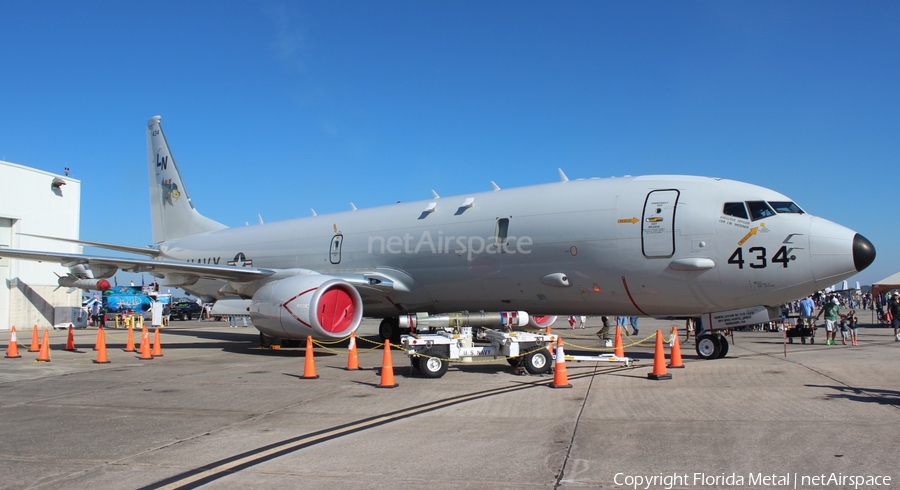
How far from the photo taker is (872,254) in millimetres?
11266

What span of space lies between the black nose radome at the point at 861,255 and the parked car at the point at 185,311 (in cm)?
4632

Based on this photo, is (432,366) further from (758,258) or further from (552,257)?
(758,258)

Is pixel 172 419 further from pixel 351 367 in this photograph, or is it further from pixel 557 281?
pixel 557 281

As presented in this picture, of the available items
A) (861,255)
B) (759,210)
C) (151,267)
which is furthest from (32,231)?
(861,255)

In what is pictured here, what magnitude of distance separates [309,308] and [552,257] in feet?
17.5

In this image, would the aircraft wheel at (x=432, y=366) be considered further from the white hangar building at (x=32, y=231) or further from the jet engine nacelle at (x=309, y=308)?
the white hangar building at (x=32, y=231)

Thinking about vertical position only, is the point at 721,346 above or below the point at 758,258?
below

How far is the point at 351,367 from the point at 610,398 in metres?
5.69

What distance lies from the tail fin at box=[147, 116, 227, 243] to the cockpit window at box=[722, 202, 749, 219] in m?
18.5

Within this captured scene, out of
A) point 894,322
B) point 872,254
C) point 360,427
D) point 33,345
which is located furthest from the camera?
point 894,322

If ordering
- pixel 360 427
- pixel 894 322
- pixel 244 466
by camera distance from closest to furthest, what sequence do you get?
pixel 244 466
pixel 360 427
pixel 894 322

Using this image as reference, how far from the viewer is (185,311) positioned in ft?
164

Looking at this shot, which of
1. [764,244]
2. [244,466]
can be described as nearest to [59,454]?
[244,466]

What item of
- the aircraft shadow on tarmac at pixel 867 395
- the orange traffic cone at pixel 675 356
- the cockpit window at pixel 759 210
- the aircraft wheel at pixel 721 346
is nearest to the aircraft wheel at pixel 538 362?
the orange traffic cone at pixel 675 356
